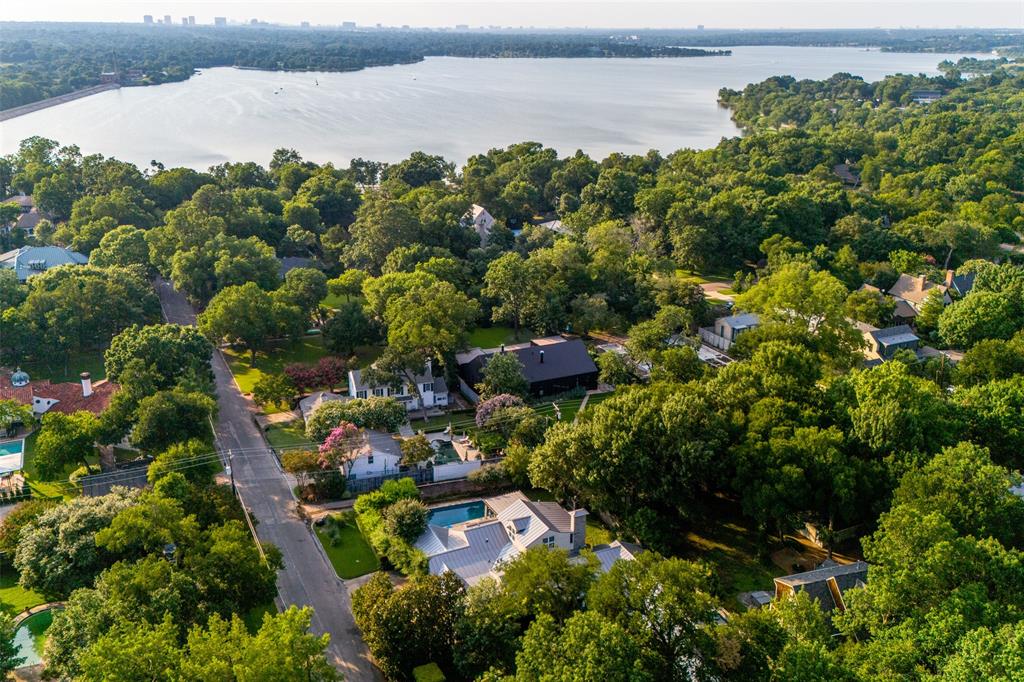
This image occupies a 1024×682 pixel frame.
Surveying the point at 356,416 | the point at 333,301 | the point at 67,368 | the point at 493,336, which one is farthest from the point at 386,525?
the point at 333,301

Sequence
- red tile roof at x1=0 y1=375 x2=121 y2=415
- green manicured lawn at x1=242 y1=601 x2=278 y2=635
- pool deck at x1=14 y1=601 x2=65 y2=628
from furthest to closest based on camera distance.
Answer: red tile roof at x1=0 y1=375 x2=121 y2=415 → green manicured lawn at x1=242 y1=601 x2=278 y2=635 → pool deck at x1=14 y1=601 x2=65 y2=628

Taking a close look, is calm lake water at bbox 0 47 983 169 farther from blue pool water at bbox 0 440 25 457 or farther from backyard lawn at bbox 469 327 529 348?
blue pool water at bbox 0 440 25 457

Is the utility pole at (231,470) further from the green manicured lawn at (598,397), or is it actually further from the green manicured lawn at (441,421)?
the green manicured lawn at (598,397)

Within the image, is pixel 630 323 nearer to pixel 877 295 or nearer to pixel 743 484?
pixel 877 295

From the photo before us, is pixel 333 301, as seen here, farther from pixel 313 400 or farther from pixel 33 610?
pixel 33 610

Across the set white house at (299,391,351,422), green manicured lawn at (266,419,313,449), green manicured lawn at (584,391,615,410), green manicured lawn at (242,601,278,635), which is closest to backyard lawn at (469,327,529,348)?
green manicured lawn at (584,391,615,410)

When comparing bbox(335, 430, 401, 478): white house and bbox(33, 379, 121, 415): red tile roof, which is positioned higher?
bbox(33, 379, 121, 415): red tile roof

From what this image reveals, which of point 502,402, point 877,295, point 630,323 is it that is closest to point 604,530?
point 502,402
